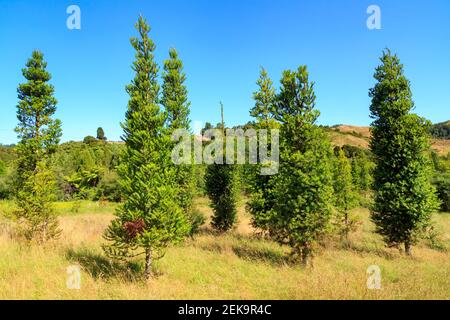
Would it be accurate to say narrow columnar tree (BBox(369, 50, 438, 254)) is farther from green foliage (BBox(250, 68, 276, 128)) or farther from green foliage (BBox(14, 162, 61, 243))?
green foliage (BBox(14, 162, 61, 243))

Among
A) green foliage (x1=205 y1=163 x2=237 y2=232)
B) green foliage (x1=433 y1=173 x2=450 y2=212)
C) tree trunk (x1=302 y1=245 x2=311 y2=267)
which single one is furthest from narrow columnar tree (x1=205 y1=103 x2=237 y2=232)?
green foliage (x1=433 y1=173 x2=450 y2=212)

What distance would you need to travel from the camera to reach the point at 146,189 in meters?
9.12

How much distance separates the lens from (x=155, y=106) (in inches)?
378

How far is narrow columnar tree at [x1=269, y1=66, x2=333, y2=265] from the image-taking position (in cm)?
1106

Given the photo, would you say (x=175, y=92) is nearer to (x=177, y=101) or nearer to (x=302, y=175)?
(x=177, y=101)

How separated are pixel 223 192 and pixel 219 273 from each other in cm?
923

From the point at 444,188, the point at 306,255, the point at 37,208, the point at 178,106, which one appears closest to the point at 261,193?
the point at 306,255

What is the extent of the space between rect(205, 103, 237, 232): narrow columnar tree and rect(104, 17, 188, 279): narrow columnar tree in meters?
9.70

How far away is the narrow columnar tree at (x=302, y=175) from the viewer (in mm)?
11062
